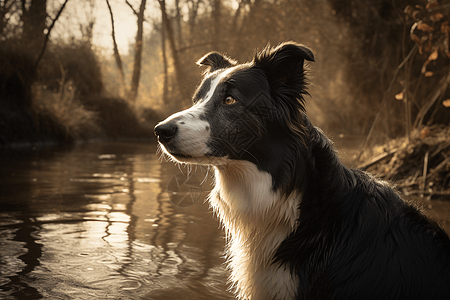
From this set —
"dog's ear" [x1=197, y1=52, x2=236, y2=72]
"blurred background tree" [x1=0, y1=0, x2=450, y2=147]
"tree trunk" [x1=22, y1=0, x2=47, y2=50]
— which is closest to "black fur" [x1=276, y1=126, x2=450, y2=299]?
"dog's ear" [x1=197, y1=52, x2=236, y2=72]

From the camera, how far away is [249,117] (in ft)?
10.3

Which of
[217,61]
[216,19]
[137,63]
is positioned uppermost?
[216,19]

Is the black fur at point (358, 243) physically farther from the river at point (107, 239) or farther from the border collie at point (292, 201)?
the river at point (107, 239)

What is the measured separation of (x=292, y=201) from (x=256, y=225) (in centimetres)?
32

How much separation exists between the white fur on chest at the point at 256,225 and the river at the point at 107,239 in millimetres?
285

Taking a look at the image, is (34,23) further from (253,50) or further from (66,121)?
(253,50)

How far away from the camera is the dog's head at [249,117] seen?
9.91 ft

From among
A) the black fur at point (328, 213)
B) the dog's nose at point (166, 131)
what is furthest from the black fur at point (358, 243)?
the dog's nose at point (166, 131)

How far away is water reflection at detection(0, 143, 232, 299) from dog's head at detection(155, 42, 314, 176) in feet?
4.18

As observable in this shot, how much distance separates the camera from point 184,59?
25.5 meters

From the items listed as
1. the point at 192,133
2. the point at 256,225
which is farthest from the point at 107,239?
the point at 192,133

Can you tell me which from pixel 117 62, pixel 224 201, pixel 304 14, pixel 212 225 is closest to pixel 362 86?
pixel 304 14

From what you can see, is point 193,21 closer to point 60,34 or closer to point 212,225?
point 60,34

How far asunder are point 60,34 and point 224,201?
17.9 meters
